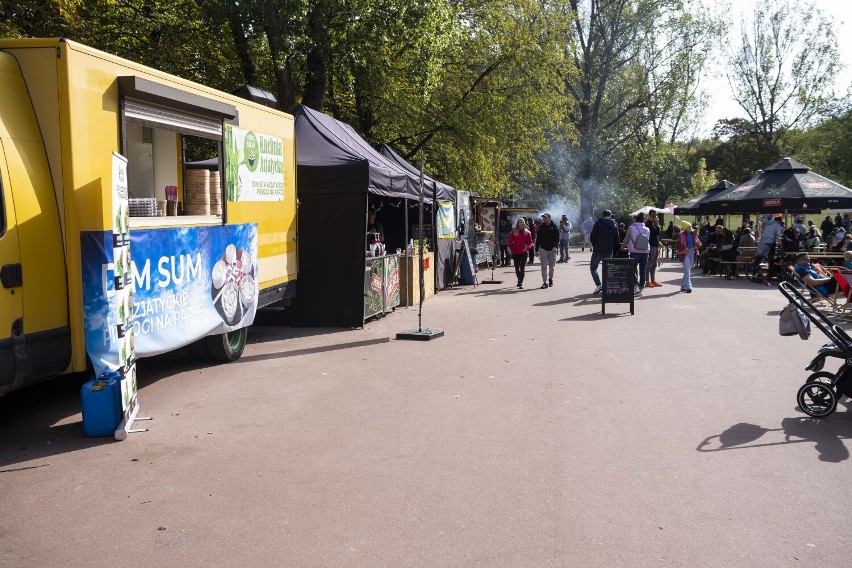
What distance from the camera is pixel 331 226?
12109 millimetres

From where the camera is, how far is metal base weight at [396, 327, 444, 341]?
36.8 feet

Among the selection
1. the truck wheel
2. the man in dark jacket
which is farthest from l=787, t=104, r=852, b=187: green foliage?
the truck wheel

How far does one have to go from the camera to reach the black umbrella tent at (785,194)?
21062mm

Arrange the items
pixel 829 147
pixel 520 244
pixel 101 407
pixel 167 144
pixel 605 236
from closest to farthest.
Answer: pixel 101 407, pixel 167 144, pixel 605 236, pixel 520 244, pixel 829 147

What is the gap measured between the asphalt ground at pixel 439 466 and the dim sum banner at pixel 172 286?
65 cm

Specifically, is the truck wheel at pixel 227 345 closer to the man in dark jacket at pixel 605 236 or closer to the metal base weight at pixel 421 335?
the metal base weight at pixel 421 335

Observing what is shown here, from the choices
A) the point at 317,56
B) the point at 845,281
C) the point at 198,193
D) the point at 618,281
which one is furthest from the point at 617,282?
the point at 317,56

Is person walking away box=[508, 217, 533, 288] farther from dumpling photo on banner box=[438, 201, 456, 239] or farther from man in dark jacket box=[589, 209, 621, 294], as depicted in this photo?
man in dark jacket box=[589, 209, 621, 294]

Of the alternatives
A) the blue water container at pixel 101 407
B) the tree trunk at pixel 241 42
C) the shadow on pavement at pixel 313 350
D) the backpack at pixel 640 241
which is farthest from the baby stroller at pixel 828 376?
the tree trunk at pixel 241 42

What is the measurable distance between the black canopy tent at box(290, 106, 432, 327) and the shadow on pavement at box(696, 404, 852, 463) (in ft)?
22.5

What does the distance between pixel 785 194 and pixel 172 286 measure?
18.7 m

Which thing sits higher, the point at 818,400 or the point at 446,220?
the point at 446,220

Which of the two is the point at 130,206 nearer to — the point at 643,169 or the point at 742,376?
the point at 742,376

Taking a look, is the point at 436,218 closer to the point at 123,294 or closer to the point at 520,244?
the point at 520,244
